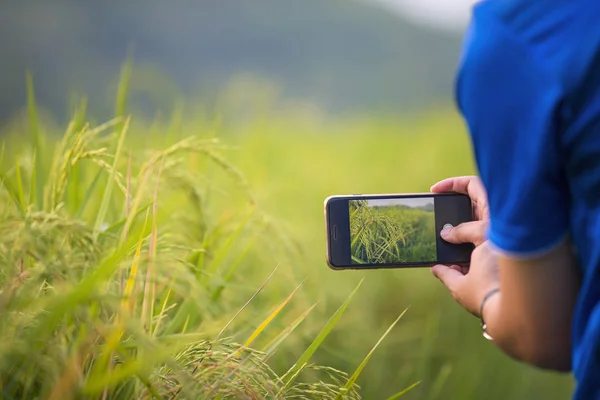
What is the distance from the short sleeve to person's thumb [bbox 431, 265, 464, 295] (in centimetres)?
28

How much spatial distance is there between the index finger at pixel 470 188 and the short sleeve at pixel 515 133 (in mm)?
359

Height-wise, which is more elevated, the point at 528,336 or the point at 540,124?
the point at 540,124

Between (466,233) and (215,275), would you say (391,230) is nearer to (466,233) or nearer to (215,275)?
(466,233)

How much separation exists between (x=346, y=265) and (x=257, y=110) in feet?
6.26

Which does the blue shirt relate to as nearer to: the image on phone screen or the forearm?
the forearm

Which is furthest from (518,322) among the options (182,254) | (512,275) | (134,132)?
(134,132)

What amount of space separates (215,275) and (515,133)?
923 mm

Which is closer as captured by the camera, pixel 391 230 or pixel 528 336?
pixel 528 336

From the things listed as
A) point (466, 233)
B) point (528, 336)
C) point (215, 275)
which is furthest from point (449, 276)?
point (215, 275)

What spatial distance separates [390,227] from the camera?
44.8 inches

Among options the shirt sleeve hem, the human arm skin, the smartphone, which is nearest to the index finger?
the smartphone

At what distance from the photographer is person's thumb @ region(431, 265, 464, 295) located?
0.95 meters

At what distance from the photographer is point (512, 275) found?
2.30 feet

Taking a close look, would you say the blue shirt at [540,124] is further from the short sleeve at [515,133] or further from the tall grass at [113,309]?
the tall grass at [113,309]
